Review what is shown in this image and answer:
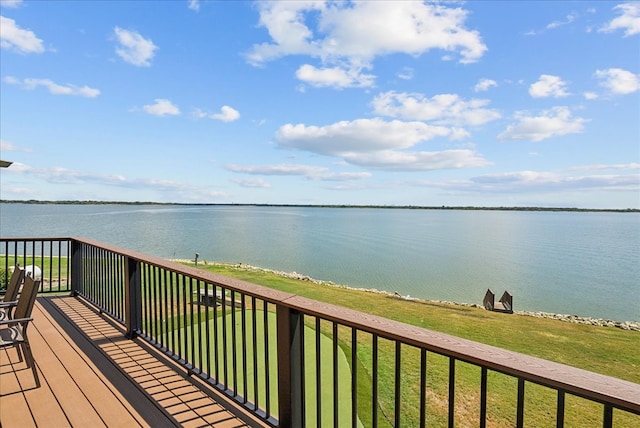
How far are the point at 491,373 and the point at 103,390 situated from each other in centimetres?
501

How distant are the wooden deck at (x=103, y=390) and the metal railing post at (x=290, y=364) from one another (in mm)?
401

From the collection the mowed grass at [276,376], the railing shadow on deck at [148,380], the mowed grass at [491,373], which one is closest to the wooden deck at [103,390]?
the railing shadow on deck at [148,380]

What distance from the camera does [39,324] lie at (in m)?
4.12

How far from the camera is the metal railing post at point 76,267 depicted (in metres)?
5.32

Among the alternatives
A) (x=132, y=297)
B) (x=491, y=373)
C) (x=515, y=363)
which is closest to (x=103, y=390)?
(x=132, y=297)

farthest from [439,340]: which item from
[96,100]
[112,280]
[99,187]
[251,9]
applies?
[99,187]

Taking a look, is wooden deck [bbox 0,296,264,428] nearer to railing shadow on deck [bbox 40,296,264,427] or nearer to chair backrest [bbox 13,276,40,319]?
railing shadow on deck [bbox 40,296,264,427]

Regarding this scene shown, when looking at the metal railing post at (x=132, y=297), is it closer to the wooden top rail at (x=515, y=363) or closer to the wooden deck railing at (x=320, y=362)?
the wooden deck railing at (x=320, y=362)

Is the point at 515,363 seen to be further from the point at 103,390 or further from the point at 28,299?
the point at 28,299

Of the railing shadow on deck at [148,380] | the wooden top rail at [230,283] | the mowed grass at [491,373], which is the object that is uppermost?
the wooden top rail at [230,283]

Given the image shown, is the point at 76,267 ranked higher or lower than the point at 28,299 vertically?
lower

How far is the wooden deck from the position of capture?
2270 millimetres

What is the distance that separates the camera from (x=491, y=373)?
5355mm

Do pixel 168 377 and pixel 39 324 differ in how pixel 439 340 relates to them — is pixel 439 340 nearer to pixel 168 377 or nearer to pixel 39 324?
pixel 168 377
